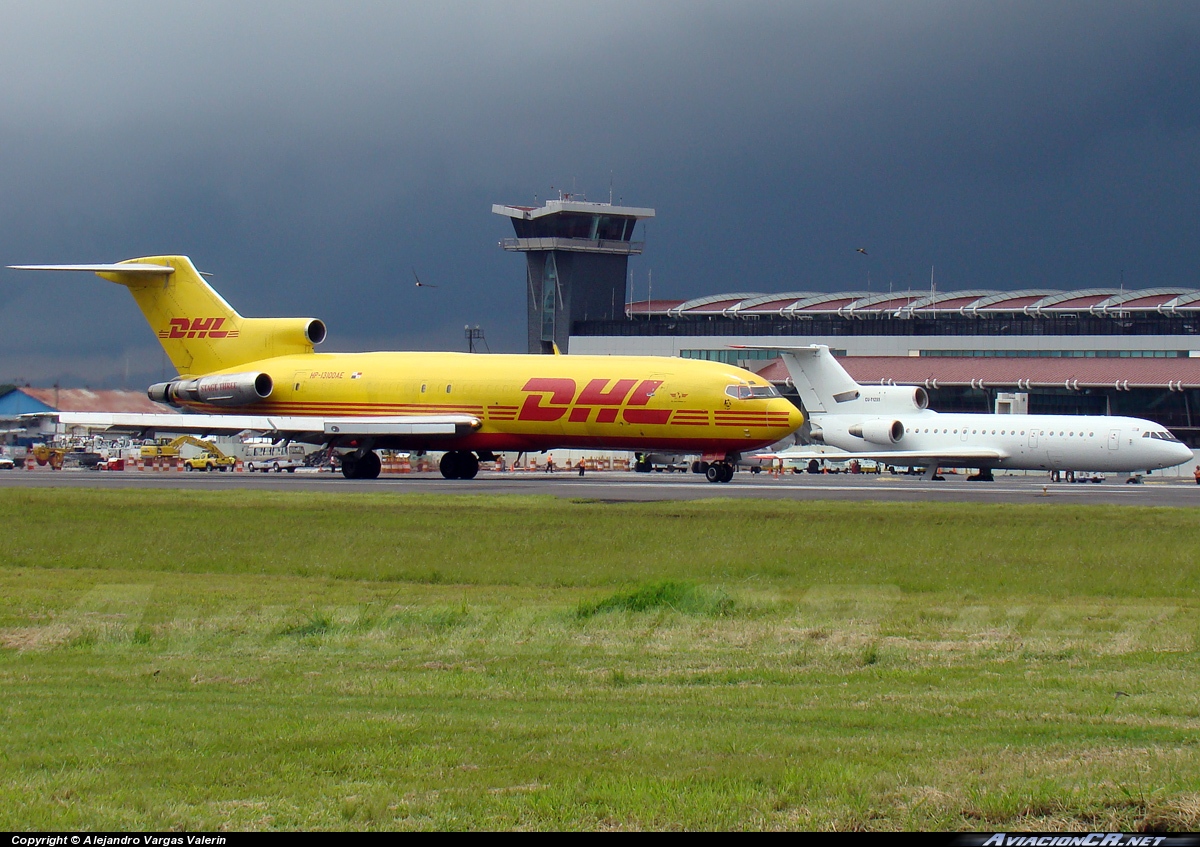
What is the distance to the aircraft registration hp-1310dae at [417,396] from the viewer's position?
4638 cm

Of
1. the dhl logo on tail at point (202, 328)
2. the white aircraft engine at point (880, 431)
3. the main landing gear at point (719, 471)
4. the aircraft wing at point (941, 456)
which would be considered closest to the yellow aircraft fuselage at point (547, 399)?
the main landing gear at point (719, 471)

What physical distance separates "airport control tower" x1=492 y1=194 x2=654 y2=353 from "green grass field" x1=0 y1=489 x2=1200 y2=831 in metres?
104

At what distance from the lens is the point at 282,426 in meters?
49.4

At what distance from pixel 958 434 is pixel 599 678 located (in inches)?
2022

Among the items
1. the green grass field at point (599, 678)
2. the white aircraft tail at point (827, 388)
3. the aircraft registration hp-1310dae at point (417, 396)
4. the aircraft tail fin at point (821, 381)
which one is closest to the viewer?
the green grass field at point (599, 678)

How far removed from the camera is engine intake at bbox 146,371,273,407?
52.8 meters

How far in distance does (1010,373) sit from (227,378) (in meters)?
62.9

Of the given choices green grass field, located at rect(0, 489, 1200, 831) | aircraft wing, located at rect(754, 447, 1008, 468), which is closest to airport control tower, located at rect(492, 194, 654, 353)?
aircraft wing, located at rect(754, 447, 1008, 468)

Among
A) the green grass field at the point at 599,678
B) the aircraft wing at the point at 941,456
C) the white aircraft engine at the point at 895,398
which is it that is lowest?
the aircraft wing at the point at 941,456

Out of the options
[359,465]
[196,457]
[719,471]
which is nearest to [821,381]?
[719,471]

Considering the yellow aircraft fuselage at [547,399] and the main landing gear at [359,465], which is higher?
the yellow aircraft fuselage at [547,399]

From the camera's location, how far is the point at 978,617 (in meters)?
16.1

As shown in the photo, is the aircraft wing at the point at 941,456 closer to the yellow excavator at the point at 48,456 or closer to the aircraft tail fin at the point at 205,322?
the aircraft tail fin at the point at 205,322

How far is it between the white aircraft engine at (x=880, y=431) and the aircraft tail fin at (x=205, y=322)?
27.8m
